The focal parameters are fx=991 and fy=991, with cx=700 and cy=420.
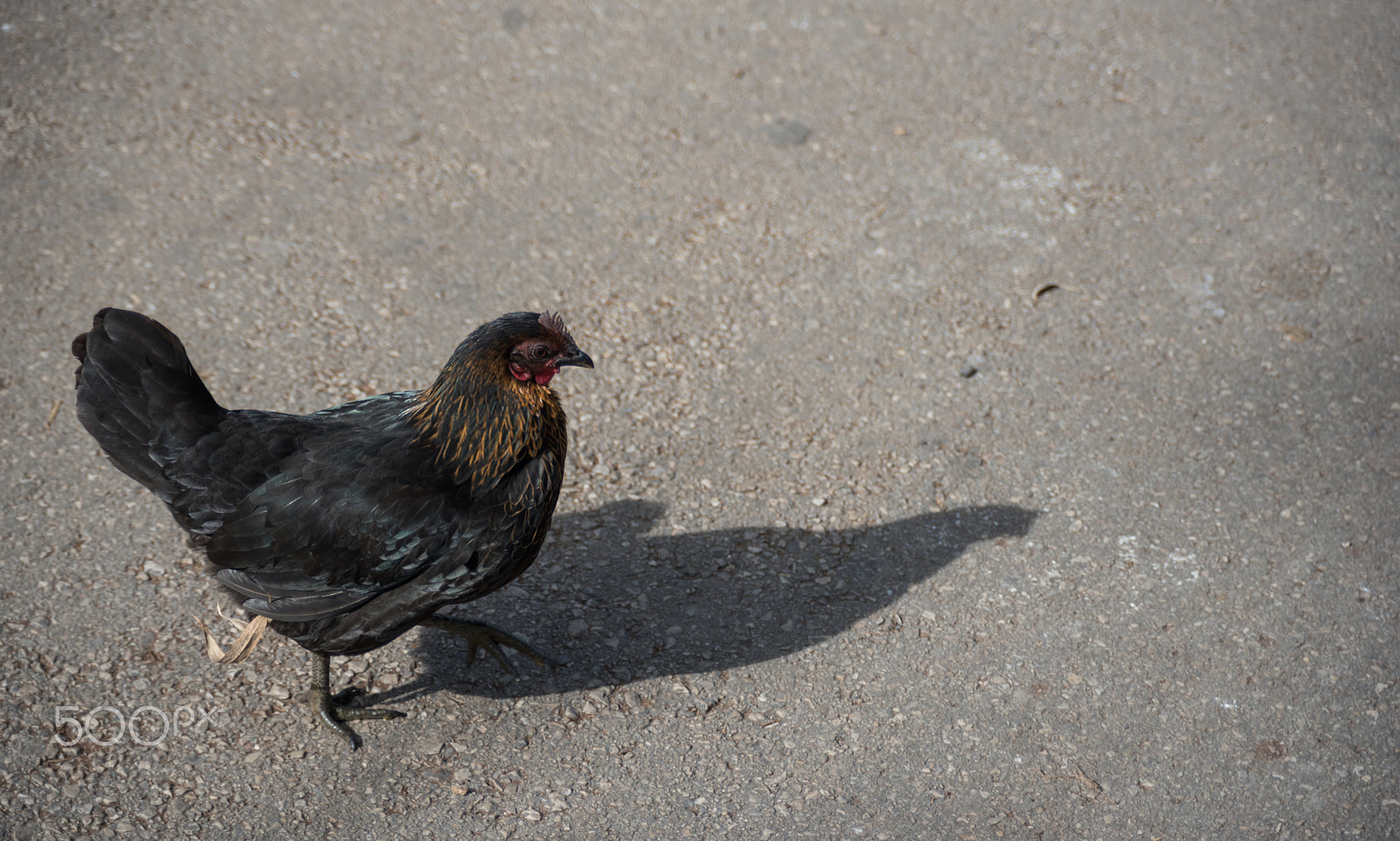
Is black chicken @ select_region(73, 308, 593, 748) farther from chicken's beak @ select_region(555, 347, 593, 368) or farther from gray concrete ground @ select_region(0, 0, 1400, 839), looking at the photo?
gray concrete ground @ select_region(0, 0, 1400, 839)

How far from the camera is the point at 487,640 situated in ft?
13.5

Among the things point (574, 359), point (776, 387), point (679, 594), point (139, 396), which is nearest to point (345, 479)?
point (139, 396)

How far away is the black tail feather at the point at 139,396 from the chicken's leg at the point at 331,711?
86 centimetres

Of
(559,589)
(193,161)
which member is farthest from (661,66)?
(559,589)

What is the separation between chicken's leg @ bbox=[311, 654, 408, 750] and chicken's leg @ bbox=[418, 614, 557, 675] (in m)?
0.40

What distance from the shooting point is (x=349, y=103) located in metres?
6.84

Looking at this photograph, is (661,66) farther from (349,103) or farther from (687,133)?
(349,103)

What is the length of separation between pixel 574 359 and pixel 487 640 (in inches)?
50.6

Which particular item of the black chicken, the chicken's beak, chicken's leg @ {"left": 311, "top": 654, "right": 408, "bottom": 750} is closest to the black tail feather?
the black chicken

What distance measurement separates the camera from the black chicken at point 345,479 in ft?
11.5

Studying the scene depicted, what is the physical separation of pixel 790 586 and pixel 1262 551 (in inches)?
90.2

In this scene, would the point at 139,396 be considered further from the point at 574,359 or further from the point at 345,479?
the point at 574,359

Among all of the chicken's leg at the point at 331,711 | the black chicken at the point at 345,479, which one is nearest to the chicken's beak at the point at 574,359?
the black chicken at the point at 345,479

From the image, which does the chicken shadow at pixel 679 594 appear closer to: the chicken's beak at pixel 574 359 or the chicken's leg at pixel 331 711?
the chicken's leg at pixel 331 711
